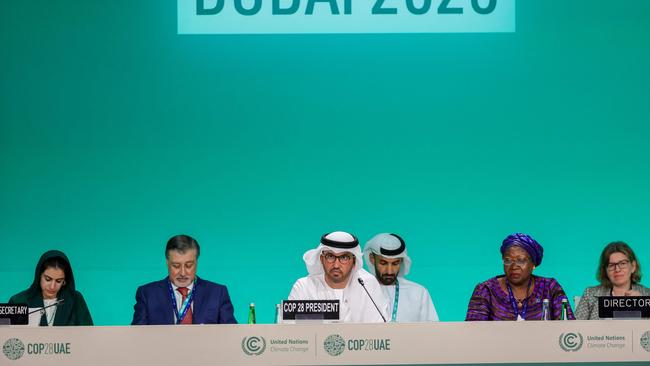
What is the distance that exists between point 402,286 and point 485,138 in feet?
4.49

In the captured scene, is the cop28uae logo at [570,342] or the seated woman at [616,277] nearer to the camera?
the cop28uae logo at [570,342]

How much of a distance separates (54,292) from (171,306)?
1.85 feet

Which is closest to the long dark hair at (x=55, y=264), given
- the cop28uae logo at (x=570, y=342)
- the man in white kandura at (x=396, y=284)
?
the man in white kandura at (x=396, y=284)

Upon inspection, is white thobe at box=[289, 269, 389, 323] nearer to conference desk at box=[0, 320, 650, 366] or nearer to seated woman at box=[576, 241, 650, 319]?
conference desk at box=[0, 320, 650, 366]

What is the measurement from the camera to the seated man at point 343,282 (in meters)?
4.95

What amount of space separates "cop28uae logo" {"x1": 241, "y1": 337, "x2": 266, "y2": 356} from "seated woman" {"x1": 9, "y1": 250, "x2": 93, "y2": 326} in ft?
4.08

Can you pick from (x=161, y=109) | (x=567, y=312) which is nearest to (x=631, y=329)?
(x=567, y=312)

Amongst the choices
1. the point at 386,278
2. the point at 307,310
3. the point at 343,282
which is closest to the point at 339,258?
the point at 343,282

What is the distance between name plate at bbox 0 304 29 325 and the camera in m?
4.24

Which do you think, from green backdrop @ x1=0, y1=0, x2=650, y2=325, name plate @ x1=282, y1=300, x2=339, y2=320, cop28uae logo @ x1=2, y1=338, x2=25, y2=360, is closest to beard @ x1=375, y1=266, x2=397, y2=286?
green backdrop @ x1=0, y1=0, x2=650, y2=325

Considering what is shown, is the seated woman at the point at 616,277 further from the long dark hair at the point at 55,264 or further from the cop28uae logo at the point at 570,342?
the long dark hair at the point at 55,264

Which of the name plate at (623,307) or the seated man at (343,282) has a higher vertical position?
the seated man at (343,282)

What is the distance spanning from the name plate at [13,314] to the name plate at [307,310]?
3.49 ft

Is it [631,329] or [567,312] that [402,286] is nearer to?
[567,312]
